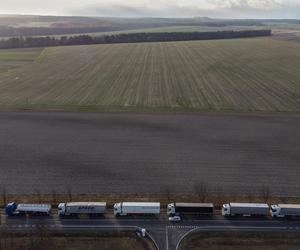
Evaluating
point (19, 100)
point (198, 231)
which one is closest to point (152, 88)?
point (19, 100)

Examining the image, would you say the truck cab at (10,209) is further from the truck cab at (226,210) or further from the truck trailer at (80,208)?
the truck cab at (226,210)

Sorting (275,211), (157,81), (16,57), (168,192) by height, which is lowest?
(168,192)

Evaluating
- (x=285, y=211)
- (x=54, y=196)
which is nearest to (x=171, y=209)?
(x=285, y=211)

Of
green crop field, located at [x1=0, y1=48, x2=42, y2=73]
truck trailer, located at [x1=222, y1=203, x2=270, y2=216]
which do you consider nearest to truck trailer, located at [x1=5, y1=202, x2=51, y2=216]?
truck trailer, located at [x1=222, y1=203, x2=270, y2=216]

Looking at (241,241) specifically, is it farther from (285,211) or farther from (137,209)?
(137,209)

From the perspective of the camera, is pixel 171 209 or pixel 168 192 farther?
pixel 168 192

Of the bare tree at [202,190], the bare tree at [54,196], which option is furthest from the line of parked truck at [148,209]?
the bare tree at [202,190]

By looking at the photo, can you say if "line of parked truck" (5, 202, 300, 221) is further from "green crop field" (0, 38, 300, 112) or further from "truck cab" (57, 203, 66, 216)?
"green crop field" (0, 38, 300, 112)
